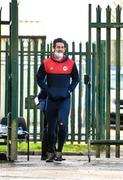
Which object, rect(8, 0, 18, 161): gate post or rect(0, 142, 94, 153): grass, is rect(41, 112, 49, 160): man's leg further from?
rect(0, 142, 94, 153): grass

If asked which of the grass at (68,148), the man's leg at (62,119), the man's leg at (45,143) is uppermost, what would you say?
the man's leg at (62,119)

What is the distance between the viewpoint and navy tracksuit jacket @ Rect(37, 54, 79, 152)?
11.3 metres

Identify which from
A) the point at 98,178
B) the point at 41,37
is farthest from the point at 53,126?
the point at 41,37

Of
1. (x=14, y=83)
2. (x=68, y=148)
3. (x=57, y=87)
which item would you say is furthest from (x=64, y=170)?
(x=68, y=148)

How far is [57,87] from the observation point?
36.9 feet

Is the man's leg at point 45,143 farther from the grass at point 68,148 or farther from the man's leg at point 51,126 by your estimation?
the grass at point 68,148

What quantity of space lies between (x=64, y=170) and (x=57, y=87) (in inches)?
63.6

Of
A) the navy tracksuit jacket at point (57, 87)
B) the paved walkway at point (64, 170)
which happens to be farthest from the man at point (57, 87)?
the paved walkway at point (64, 170)

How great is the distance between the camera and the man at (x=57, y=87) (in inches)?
444

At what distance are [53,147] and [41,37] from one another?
20.2 m

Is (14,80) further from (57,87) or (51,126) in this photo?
(51,126)

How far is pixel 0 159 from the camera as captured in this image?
38.3ft

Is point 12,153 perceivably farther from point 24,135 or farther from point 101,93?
point 101,93

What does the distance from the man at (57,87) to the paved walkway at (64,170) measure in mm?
403
